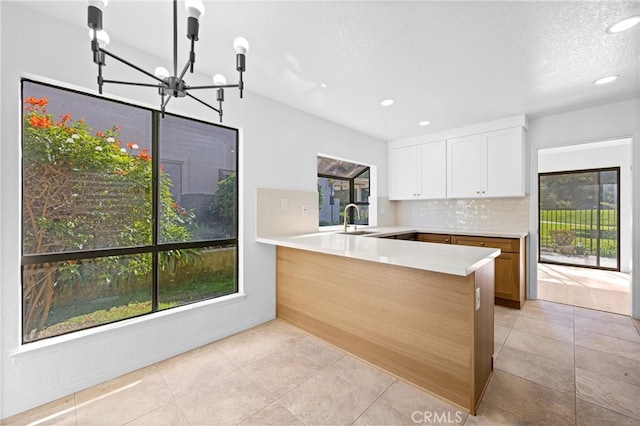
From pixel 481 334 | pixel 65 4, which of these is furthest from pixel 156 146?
pixel 481 334

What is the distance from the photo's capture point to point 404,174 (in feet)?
14.7

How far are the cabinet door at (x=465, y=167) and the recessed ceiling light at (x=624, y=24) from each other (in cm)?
192

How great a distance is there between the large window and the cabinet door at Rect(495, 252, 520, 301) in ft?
10.5

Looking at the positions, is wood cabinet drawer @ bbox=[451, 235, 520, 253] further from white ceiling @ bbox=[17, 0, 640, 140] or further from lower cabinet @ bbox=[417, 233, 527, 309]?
white ceiling @ bbox=[17, 0, 640, 140]

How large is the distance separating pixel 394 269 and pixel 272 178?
163 centimetres

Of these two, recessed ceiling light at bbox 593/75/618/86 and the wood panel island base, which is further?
recessed ceiling light at bbox 593/75/618/86

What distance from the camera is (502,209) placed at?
3805 millimetres

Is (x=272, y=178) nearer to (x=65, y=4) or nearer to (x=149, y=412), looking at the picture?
(x=65, y=4)

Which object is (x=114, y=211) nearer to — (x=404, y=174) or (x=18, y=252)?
(x=18, y=252)

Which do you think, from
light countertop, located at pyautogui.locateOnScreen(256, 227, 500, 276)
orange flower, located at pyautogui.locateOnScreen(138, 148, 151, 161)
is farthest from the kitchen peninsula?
orange flower, located at pyautogui.locateOnScreen(138, 148, 151, 161)

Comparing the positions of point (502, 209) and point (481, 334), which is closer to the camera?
point (481, 334)

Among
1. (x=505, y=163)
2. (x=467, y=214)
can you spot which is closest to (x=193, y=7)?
(x=505, y=163)
